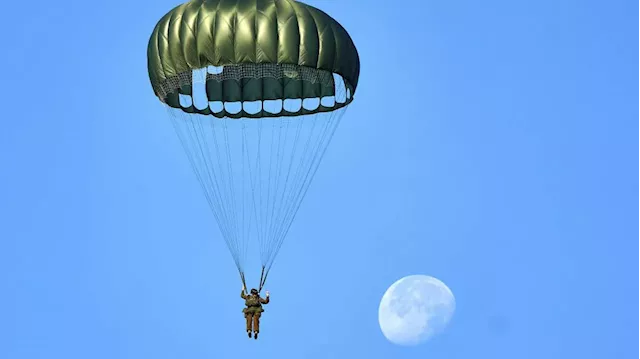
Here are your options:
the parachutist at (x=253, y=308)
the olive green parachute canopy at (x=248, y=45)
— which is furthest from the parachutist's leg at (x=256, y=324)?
the olive green parachute canopy at (x=248, y=45)

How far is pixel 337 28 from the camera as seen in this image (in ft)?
184

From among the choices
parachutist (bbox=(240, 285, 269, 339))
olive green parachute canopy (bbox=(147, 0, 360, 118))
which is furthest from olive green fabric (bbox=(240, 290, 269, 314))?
olive green parachute canopy (bbox=(147, 0, 360, 118))

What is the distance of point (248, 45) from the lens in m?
54.3

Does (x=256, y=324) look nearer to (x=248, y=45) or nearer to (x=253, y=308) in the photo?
(x=253, y=308)

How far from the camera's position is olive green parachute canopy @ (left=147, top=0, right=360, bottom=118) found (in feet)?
178

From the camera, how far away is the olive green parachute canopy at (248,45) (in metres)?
54.4

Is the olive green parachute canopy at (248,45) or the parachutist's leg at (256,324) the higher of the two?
the olive green parachute canopy at (248,45)

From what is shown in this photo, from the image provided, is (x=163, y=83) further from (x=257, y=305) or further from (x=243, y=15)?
(x=257, y=305)

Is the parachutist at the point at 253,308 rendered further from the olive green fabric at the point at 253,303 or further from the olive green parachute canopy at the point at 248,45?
the olive green parachute canopy at the point at 248,45

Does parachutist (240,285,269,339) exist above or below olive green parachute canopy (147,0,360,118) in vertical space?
below

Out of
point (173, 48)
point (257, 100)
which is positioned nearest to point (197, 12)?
point (173, 48)

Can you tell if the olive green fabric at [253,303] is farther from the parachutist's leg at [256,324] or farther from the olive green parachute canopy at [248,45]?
the olive green parachute canopy at [248,45]

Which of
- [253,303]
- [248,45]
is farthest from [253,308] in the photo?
[248,45]

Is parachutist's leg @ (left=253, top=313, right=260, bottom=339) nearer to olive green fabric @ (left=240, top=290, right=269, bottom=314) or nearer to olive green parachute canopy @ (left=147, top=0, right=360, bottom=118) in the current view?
olive green fabric @ (left=240, top=290, right=269, bottom=314)
